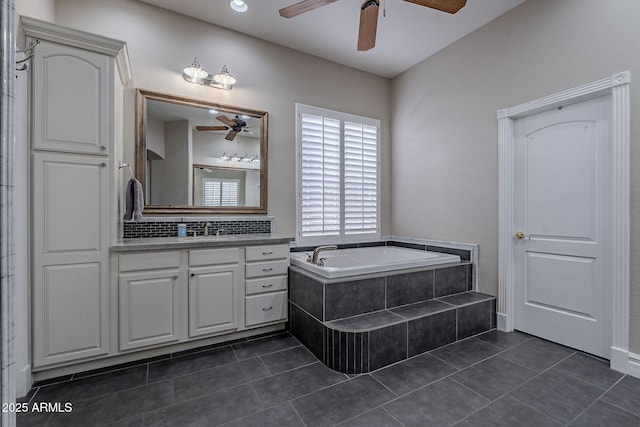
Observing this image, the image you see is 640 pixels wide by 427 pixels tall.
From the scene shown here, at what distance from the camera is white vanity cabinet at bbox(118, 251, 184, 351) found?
220cm

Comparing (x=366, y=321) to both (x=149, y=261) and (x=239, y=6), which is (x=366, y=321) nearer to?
(x=149, y=261)

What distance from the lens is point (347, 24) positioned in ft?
9.93

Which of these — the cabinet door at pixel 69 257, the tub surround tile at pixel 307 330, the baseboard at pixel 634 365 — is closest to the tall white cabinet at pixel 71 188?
the cabinet door at pixel 69 257

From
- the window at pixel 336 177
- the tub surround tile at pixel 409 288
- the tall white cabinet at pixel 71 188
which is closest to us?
the tall white cabinet at pixel 71 188

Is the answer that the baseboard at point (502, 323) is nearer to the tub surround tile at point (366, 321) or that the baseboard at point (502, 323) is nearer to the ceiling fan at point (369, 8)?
the tub surround tile at point (366, 321)

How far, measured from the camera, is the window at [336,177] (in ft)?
11.6

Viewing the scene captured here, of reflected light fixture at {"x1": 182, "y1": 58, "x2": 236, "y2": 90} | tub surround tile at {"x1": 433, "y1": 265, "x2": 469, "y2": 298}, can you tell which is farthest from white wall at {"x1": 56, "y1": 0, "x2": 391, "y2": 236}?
tub surround tile at {"x1": 433, "y1": 265, "x2": 469, "y2": 298}

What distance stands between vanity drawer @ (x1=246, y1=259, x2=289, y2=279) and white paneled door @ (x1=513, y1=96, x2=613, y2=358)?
2241 millimetres

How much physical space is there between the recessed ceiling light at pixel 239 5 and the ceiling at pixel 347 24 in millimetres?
50

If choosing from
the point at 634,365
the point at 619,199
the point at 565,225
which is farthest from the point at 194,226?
the point at 634,365

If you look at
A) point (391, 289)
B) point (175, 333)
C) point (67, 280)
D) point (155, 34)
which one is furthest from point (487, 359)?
point (155, 34)

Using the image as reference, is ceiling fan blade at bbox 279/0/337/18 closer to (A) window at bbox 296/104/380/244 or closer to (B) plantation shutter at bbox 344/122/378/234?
(A) window at bbox 296/104/380/244

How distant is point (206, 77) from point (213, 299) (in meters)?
2.16

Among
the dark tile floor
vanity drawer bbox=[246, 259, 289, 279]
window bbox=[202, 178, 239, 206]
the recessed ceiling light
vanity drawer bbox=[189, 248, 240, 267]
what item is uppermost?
the recessed ceiling light
